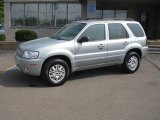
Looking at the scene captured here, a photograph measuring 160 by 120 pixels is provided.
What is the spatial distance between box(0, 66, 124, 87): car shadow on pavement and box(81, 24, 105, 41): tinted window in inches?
49.6

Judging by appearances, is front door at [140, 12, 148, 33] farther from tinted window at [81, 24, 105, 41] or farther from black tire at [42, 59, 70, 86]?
black tire at [42, 59, 70, 86]

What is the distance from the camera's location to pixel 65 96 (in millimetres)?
6570

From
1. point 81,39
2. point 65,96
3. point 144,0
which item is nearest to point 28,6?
point 144,0

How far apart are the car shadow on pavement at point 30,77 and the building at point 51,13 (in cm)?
1277

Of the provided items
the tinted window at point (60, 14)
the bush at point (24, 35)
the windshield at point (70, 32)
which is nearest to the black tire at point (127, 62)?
the windshield at point (70, 32)

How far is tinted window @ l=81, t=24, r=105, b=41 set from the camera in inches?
323

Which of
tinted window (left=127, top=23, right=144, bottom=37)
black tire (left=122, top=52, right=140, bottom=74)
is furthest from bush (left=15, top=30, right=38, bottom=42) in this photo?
black tire (left=122, top=52, right=140, bottom=74)

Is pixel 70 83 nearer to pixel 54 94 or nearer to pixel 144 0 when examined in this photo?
pixel 54 94

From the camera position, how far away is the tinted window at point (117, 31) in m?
8.69

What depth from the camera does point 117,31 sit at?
8.85m

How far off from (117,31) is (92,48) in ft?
4.08

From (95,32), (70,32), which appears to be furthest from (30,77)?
(95,32)

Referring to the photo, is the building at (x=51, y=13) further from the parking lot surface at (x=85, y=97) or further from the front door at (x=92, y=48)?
the front door at (x=92, y=48)

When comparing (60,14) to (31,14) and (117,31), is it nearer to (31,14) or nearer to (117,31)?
(31,14)
